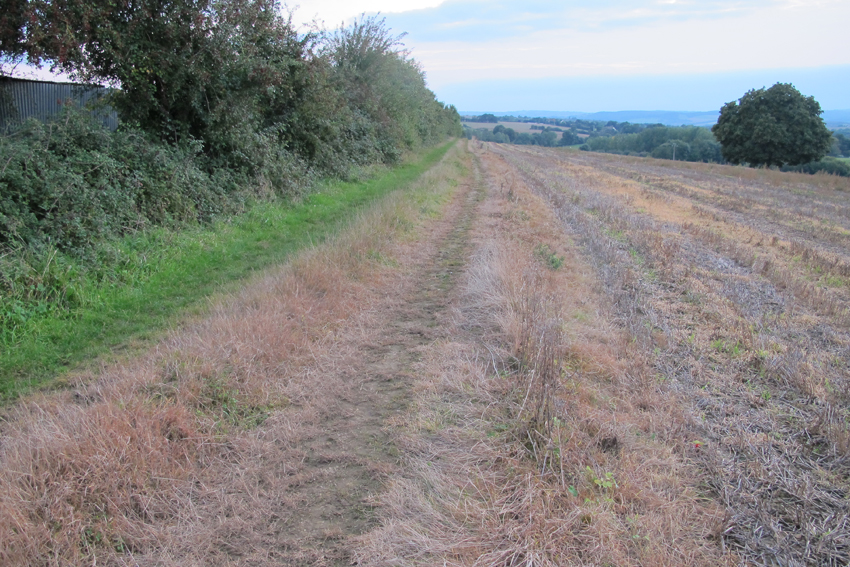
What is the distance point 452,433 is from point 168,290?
15.5ft

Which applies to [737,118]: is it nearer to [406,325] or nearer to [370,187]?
[370,187]

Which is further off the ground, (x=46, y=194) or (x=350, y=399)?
(x=46, y=194)

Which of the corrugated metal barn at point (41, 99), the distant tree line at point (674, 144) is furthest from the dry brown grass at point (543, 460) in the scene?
the distant tree line at point (674, 144)

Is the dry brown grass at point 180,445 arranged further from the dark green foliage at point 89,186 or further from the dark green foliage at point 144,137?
the dark green foliage at point 89,186

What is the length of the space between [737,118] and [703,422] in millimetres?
51206

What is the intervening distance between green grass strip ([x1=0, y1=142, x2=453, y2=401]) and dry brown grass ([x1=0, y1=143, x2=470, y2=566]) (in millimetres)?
555

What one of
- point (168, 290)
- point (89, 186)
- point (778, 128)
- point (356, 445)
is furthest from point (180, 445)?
point (778, 128)

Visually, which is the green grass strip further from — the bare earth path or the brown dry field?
the bare earth path

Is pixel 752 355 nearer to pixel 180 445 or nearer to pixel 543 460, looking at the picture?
pixel 543 460

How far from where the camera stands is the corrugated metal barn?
9492 mm

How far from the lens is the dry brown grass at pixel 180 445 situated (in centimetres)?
269

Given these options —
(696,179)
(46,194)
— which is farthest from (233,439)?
(696,179)

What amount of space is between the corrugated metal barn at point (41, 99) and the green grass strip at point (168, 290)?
3.24m

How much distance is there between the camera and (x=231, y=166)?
38.8 feet
